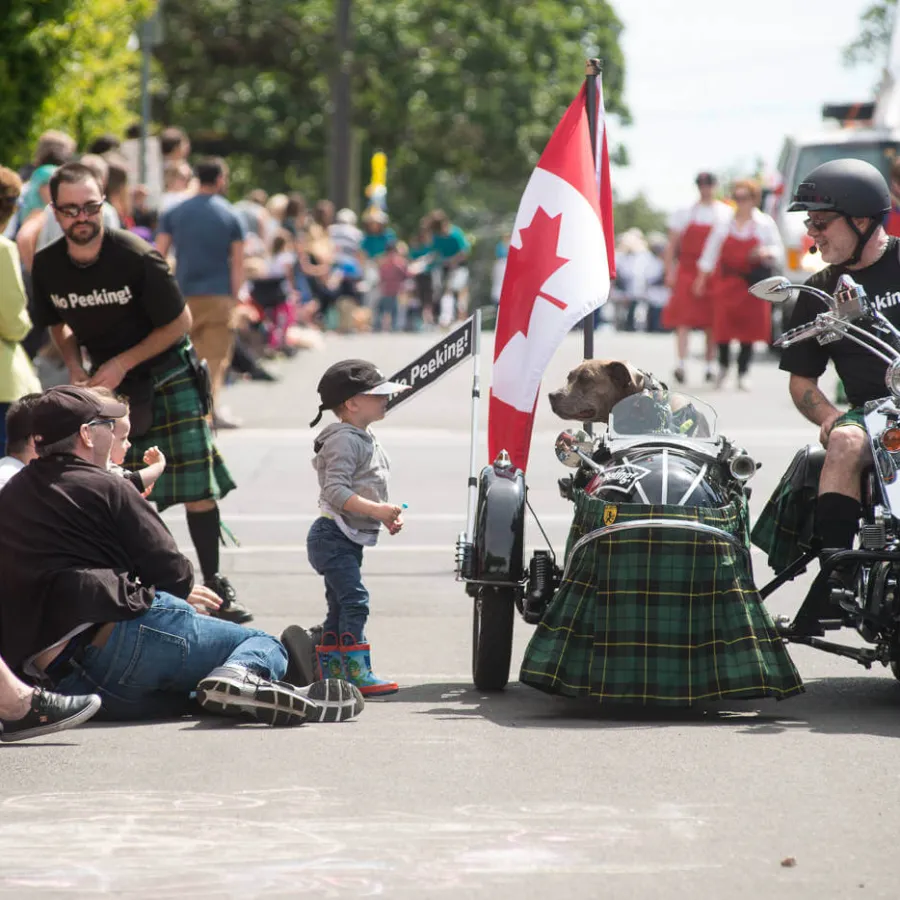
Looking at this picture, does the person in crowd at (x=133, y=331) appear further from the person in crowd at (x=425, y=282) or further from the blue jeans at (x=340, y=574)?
the person in crowd at (x=425, y=282)

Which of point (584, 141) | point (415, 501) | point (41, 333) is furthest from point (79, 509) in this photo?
point (415, 501)

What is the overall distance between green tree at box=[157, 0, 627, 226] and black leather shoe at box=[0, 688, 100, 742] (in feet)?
120

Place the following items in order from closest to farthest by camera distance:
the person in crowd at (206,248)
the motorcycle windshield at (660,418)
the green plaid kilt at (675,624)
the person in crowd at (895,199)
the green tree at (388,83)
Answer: the green plaid kilt at (675,624) < the motorcycle windshield at (660,418) < the person in crowd at (895,199) < the person in crowd at (206,248) < the green tree at (388,83)

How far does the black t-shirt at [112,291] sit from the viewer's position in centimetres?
864

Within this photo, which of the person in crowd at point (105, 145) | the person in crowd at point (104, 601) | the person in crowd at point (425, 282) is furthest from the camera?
the person in crowd at point (425, 282)

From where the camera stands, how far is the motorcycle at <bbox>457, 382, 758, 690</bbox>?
6.86m

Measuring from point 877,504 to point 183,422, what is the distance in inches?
126

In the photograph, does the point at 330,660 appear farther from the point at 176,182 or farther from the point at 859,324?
the point at 176,182

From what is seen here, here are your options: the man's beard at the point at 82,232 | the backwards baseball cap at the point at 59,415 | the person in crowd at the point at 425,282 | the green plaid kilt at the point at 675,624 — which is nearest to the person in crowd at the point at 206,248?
the man's beard at the point at 82,232

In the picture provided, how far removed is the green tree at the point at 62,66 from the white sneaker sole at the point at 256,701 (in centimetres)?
1157

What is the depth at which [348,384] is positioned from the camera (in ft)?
24.3

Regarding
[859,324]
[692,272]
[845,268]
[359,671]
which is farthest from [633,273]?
[359,671]

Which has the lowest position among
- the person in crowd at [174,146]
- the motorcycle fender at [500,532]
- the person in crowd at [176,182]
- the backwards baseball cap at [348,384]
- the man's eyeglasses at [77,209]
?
the motorcycle fender at [500,532]

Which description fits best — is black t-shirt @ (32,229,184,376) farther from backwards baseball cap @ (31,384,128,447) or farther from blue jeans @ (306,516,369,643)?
backwards baseball cap @ (31,384,128,447)
